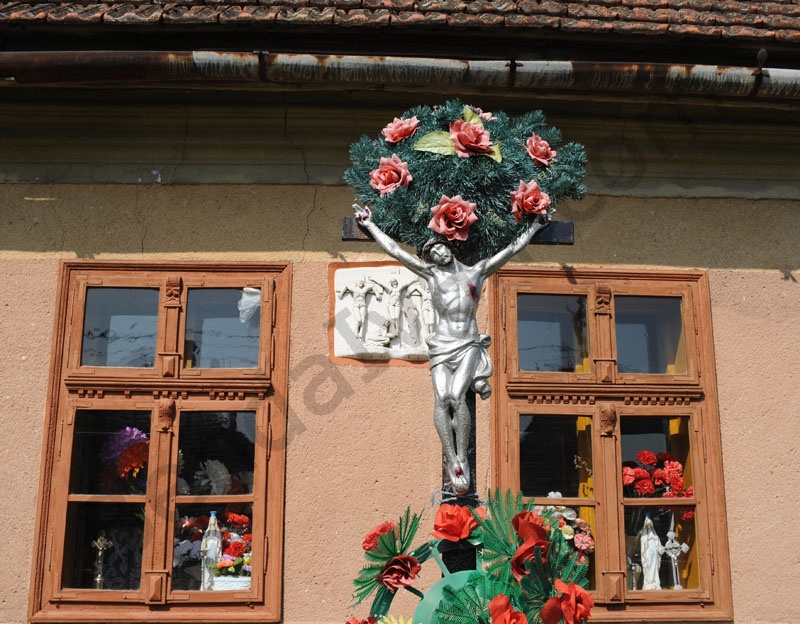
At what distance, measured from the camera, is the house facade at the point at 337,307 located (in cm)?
570

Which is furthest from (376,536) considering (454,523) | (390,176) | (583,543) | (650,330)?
(650,330)

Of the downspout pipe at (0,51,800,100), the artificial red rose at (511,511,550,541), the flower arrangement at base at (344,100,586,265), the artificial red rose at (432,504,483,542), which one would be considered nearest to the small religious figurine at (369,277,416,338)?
the downspout pipe at (0,51,800,100)

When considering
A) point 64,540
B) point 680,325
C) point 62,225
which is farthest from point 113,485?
point 680,325

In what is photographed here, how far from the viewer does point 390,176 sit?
3996mm

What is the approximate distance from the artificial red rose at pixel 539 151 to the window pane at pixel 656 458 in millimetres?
2289

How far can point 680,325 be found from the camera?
6207mm

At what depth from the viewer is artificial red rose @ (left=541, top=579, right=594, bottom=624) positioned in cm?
328

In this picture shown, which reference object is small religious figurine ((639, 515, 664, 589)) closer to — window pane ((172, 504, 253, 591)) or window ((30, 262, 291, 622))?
window ((30, 262, 291, 622))

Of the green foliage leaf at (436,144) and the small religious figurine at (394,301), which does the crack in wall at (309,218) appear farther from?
the green foliage leaf at (436,144)

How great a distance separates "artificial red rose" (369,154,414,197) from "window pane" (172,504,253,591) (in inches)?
94.2

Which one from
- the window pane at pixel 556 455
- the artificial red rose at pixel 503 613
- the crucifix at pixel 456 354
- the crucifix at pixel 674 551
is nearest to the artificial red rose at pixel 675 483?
the crucifix at pixel 674 551

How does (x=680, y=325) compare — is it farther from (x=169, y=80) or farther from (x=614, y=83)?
(x=169, y=80)

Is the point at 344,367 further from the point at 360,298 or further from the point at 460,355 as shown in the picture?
the point at 460,355

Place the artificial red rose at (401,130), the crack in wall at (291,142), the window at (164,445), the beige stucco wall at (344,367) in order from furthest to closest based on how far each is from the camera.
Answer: the crack in wall at (291,142)
the beige stucco wall at (344,367)
the window at (164,445)
the artificial red rose at (401,130)
